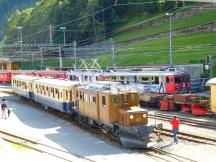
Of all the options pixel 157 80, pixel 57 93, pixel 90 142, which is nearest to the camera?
pixel 90 142

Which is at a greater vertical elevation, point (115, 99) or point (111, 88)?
point (111, 88)

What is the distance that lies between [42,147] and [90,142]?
2.69 metres

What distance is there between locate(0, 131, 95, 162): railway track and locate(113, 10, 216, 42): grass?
169 feet

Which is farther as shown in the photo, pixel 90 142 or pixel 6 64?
pixel 6 64

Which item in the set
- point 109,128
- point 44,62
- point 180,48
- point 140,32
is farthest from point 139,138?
point 44,62

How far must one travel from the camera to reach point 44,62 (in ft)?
351

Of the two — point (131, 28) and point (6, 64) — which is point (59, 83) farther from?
point (131, 28)

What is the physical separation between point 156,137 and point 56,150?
17.7 ft

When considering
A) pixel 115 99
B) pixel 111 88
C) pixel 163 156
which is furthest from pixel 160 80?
pixel 163 156

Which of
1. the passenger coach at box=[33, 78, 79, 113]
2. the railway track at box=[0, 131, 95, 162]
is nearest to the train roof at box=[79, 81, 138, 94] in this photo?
the railway track at box=[0, 131, 95, 162]

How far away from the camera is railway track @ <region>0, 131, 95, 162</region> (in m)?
23.7

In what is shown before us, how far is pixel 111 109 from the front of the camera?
87.4 ft

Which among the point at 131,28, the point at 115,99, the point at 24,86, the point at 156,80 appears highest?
the point at 131,28

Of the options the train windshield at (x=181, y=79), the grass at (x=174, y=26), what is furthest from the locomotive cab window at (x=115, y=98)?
the grass at (x=174, y=26)
